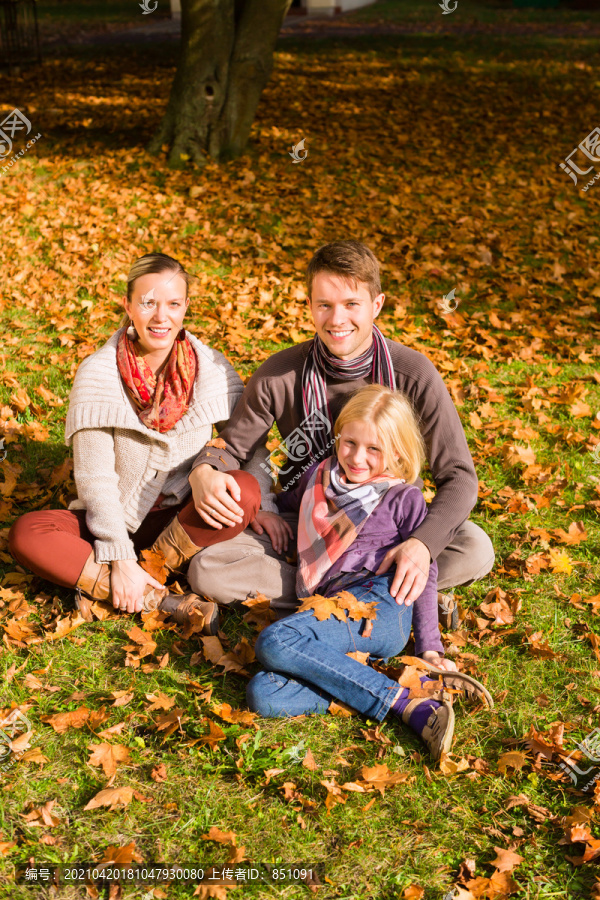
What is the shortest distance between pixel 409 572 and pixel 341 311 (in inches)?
42.4

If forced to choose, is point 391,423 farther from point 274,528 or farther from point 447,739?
point 447,739

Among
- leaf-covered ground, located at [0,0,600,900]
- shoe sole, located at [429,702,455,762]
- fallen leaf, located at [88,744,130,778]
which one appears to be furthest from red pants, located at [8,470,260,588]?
shoe sole, located at [429,702,455,762]

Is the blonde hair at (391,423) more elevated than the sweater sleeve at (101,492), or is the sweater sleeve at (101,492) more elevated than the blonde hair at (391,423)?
the blonde hair at (391,423)

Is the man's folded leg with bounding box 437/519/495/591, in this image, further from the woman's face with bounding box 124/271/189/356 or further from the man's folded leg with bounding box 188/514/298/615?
the woman's face with bounding box 124/271/189/356

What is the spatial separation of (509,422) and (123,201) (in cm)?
579

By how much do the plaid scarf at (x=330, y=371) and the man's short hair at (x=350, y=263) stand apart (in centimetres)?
24

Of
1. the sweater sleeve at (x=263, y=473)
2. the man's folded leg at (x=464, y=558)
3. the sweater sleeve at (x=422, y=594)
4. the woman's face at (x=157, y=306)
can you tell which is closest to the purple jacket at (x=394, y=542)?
the sweater sleeve at (x=422, y=594)

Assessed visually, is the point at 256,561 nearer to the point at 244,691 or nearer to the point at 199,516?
the point at 199,516

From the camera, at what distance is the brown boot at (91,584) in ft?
10.8

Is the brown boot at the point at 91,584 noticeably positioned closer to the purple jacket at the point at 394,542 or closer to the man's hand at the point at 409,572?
the purple jacket at the point at 394,542

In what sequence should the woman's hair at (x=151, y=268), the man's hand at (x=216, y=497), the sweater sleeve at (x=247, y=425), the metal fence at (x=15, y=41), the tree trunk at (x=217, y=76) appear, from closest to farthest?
the man's hand at (x=216, y=497), the woman's hair at (x=151, y=268), the sweater sleeve at (x=247, y=425), the tree trunk at (x=217, y=76), the metal fence at (x=15, y=41)

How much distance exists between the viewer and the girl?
282 centimetres

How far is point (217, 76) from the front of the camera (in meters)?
9.49

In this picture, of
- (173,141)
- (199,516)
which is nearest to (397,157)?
(173,141)
